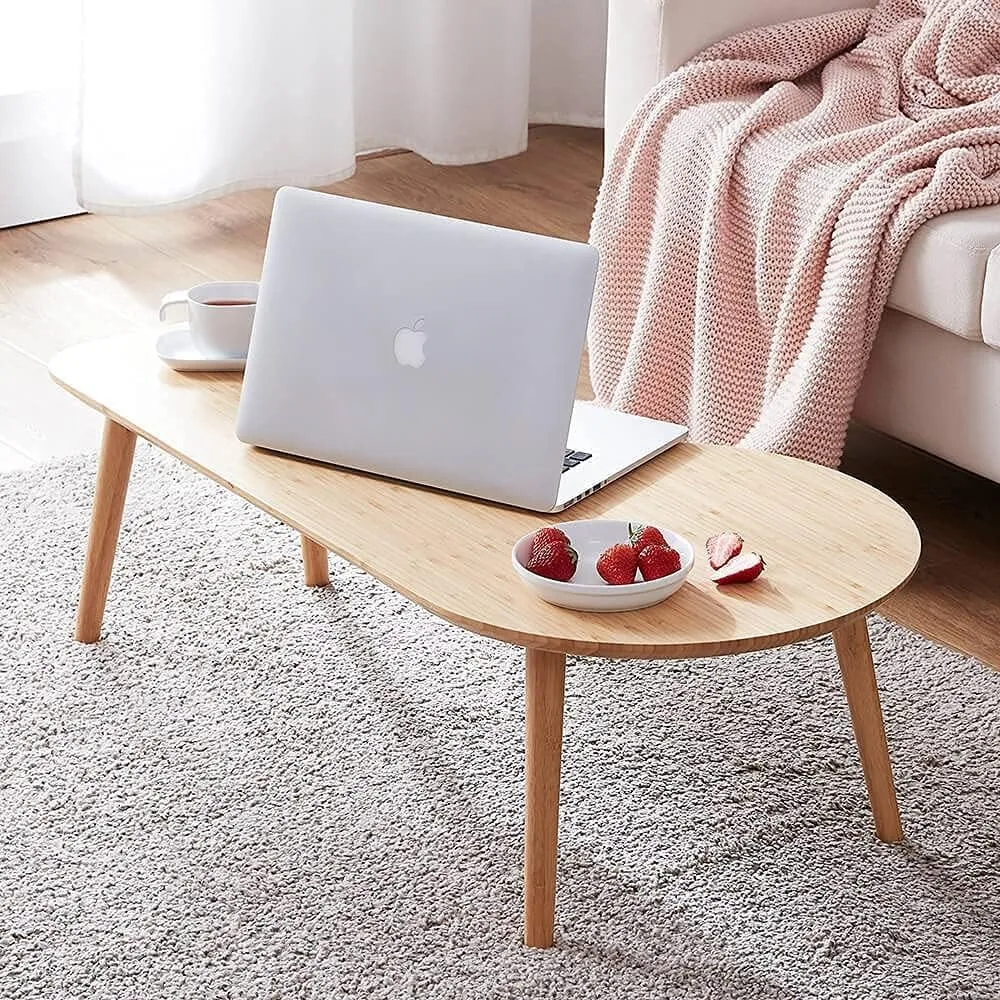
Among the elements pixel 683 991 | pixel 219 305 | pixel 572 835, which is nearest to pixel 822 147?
pixel 219 305

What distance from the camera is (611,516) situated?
59.9 inches

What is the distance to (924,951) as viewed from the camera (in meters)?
1.46

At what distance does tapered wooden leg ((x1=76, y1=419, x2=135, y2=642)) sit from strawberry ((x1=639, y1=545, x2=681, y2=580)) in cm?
71

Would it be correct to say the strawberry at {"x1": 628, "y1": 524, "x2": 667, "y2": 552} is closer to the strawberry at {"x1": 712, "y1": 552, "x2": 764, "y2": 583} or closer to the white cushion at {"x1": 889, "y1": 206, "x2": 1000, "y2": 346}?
the strawberry at {"x1": 712, "y1": 552, "x2": 764, "y2": 583}

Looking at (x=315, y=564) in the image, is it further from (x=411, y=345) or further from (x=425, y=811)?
(x=411, y=345)

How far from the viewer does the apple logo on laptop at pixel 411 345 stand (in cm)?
152

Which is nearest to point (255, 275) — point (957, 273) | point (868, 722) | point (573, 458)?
point (957, 273)

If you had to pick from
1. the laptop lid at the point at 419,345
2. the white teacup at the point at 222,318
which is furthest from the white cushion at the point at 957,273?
the white teacup at the point at 222,318

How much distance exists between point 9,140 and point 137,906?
2.24 metres

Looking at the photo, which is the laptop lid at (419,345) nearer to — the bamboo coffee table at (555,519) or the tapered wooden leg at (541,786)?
the bamboo coffee table at (555,519)

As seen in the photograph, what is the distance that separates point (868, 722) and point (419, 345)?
0.55m

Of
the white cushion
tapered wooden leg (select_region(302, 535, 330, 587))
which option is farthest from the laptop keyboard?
the white cushion

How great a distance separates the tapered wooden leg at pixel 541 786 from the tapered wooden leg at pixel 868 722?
11.4 inches

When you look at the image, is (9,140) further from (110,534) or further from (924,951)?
(924,951)
